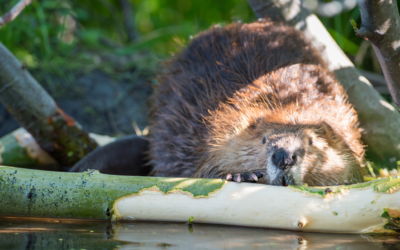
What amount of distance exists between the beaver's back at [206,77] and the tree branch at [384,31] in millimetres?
616

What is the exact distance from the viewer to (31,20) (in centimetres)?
417

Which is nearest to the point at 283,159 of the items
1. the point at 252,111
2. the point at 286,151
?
the point at 286,151

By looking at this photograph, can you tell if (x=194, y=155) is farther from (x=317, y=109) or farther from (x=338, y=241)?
(x=338, y=241)

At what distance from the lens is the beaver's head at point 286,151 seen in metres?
1.71

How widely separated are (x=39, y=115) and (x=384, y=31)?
6.67 feet

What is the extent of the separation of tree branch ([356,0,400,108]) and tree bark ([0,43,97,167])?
1.95 metres

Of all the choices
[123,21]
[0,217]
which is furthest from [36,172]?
[123,21]

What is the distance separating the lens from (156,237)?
1.42 metres

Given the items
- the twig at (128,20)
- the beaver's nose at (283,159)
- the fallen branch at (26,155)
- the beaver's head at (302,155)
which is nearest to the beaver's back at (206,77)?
the beaver's head at (302,155)

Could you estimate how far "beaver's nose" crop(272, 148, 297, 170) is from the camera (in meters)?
1.65

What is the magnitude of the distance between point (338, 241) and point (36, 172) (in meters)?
1.09

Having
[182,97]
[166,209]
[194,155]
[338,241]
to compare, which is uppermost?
[182,97]

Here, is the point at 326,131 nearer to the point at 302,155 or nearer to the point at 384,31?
the point at 302,155

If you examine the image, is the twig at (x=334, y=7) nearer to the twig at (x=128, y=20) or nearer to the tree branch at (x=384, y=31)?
the tree branch at (x=384, y=31)
